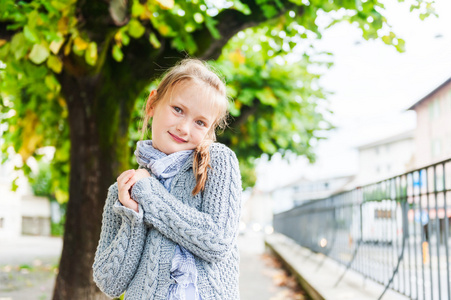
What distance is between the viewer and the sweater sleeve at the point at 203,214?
1.70 metres

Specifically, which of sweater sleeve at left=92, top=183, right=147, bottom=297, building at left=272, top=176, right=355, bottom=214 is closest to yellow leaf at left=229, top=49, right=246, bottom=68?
sweater sleeve at left=92, top=183, right=147, bottom=297

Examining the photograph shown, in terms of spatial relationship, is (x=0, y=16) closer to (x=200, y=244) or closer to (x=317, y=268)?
(x=200, y=244)

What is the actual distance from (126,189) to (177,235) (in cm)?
26

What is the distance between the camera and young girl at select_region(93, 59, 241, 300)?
172cm

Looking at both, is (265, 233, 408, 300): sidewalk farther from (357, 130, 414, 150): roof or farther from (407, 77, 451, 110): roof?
(357, 130, 414, 150): roof

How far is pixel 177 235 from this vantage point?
171cm

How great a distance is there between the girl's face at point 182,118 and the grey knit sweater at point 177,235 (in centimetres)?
8

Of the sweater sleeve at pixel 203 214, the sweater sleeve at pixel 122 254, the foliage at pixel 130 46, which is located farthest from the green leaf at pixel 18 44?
the sweater sleeve at pixel 203 214

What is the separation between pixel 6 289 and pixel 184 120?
22.6 ft

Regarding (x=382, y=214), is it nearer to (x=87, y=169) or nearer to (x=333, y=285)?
(x=333, y=285)

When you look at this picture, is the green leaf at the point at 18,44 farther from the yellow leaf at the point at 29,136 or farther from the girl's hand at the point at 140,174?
the yellow leaf at the point at 29,136

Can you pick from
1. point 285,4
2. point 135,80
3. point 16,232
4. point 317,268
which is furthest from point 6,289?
point 16,232

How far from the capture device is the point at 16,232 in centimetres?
2969

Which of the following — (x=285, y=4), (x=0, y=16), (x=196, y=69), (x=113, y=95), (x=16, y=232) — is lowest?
(x=16, y=232)
